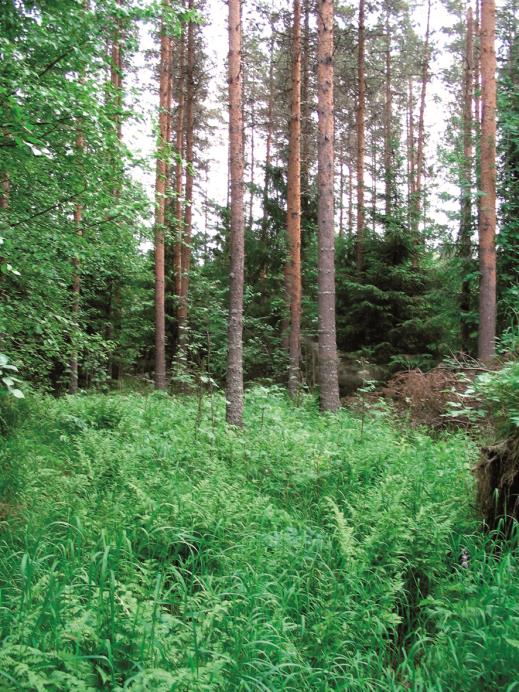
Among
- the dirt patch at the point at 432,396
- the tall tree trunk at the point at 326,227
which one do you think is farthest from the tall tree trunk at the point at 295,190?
the dirt patch at the point at 432,396

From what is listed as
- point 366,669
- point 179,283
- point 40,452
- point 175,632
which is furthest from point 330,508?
point 179,283

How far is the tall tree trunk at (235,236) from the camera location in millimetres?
8086

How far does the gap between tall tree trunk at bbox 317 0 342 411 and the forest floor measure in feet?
13.9

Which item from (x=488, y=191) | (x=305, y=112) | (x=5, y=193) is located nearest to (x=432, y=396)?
(x=488, y=191)

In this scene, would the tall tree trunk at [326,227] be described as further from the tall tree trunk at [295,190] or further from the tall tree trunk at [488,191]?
the tall tree trunk at [295,190]

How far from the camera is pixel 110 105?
19.3ft

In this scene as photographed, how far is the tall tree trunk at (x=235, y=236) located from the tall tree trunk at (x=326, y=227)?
2.54 m

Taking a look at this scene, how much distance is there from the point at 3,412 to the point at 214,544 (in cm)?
512

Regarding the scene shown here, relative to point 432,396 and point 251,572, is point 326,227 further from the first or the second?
point 251,572

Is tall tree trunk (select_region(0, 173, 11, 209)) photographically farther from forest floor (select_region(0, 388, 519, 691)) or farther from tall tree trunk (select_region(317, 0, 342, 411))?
tall tree trunk (select_region(317, 0, 342, 411))

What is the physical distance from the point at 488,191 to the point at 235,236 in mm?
7538

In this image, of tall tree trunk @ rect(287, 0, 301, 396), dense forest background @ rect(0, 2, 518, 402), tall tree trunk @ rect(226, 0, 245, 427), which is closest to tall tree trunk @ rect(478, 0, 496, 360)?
dense forest background @ rect(0, 2, 518, 402)

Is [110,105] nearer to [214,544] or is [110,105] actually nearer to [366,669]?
[214,544]

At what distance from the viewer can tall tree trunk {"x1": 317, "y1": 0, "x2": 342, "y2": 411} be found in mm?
10273
